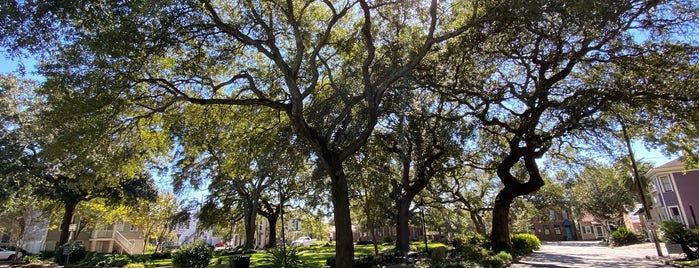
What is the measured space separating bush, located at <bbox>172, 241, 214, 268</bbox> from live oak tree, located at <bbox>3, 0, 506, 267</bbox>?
540 centimetres

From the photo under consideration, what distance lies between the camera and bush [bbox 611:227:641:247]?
30.8 metres

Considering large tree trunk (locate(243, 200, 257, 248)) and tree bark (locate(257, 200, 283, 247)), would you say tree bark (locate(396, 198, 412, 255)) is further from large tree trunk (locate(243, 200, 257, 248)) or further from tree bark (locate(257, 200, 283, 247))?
tree bark (locate(257, 200, 283, 247))

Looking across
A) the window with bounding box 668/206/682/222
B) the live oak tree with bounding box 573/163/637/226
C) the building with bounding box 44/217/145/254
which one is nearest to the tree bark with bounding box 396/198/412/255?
the window with bounding box 668/206/682/222

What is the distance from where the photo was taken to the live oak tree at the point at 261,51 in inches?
317

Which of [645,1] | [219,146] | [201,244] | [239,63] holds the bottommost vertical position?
[201,244]

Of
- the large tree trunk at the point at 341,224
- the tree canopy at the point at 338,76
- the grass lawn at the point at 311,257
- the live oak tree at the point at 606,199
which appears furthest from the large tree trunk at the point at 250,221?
the live oak tree at the point at 606,199

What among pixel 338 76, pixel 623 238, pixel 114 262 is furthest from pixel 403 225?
pixel 623 238

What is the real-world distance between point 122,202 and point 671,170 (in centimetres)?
4088

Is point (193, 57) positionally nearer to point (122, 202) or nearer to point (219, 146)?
point (219, 146)

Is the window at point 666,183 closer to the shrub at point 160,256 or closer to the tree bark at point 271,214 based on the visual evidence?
the tree bark at point 271,214

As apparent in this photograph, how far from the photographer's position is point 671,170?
2872 cm

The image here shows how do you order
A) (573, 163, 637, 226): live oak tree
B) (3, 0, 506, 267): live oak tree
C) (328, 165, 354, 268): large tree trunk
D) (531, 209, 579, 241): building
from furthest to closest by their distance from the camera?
(531, 209, 579, 241): building
(573, 163, 637, 226): live oak tree
(328, 165, 354, 268): large tree trunk
(3, 0, 506, 267): live oak tree

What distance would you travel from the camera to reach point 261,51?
1120 centimetres

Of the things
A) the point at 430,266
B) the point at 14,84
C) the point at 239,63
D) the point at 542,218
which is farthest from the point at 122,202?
the point at 542,218
